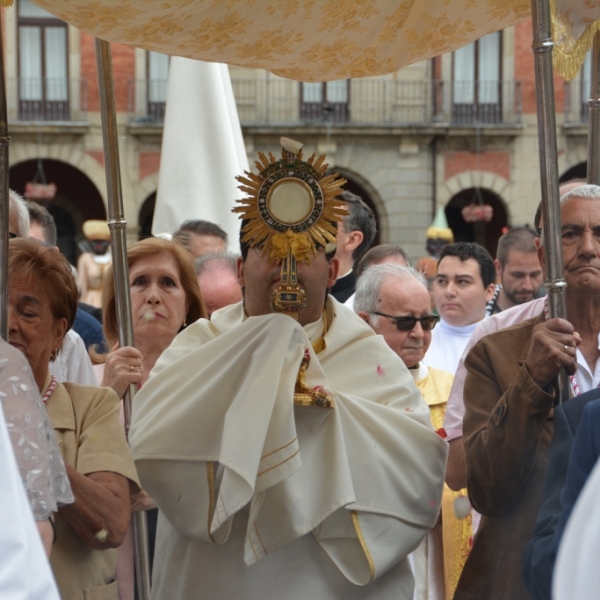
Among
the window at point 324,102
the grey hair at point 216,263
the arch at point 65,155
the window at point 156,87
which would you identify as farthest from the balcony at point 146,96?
the grey hair at point 216,263

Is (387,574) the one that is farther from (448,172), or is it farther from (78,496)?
(448,172)

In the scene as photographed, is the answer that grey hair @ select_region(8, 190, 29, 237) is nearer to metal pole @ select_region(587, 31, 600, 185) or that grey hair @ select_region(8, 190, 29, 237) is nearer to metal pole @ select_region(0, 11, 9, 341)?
metal pole @ select_region(0, 11, 9, 341)

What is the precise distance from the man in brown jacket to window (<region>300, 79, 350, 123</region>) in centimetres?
2147

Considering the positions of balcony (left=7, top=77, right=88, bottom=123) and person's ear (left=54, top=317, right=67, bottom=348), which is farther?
balcony (left=7, top=77, right=88, bottom=123)

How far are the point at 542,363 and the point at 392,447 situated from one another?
0.38 metres

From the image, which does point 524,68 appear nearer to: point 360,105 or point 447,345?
point 360,105

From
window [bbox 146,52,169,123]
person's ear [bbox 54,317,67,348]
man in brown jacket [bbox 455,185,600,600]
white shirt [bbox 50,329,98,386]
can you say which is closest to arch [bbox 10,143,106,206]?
window [bbox 146,52,169,123]

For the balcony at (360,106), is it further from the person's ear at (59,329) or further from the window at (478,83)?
the person's ear at (59,329)

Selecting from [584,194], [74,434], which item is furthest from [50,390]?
[584,194]

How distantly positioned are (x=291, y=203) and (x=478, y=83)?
23.0 metres

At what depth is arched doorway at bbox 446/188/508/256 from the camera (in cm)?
2595

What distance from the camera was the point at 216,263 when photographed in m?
4.87

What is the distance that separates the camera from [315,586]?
2840 millimetres

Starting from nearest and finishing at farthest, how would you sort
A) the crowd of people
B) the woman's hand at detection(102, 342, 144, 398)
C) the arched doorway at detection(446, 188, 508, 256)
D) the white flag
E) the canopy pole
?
1. the crowd of people
2. the canopy pole
3. the woman's hand at detection(102, 342, 144, 398)
4. the white flag
5. the arched doorway at detection(446, 188, 508, 256)
